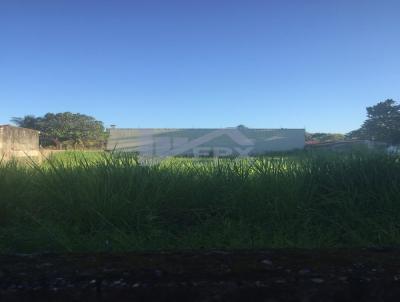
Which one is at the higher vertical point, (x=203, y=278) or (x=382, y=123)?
(x=382, y=123)

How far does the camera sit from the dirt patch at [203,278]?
6.30 ft

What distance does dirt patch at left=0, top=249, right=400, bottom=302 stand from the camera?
192cm

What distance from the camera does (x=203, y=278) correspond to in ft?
6.59

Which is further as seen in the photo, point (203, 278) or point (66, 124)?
point (66, 124)

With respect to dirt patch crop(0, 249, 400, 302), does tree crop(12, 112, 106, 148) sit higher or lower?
higher

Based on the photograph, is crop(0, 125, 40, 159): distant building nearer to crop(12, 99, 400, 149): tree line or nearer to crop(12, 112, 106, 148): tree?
crop(12, 99, 400, 149): tree line

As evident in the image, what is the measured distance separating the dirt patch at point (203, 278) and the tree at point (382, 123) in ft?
108

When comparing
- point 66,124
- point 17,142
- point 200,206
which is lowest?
point 200,206

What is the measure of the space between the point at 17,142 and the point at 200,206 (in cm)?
730

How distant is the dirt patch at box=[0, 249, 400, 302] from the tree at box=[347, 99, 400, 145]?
32934 millimetres

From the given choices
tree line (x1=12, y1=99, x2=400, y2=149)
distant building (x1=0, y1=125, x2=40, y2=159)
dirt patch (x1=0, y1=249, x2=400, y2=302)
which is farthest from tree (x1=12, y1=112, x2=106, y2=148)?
dirt patch (x1=0, y1=249, x2=400, y2=302)

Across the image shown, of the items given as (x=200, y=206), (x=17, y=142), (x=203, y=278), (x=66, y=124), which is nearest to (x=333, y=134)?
(x=66, y=124)

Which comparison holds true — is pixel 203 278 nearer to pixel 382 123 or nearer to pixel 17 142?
pixel 17 142

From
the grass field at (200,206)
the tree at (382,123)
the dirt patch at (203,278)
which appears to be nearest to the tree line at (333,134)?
the tree at (382,123)
